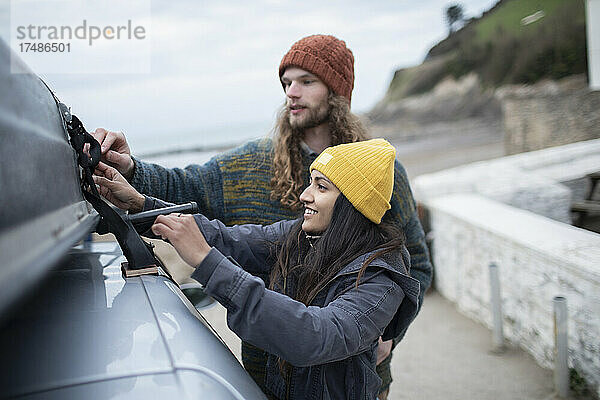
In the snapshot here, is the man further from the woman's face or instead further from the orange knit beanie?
the woman's face

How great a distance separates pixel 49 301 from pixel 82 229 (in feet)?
0.69

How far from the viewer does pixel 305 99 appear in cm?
267

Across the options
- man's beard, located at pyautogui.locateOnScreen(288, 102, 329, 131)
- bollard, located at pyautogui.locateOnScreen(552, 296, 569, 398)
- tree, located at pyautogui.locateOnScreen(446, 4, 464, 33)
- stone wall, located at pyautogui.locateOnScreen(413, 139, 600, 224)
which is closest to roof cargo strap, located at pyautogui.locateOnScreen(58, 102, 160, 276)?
man's beard, located at pyautogui.locateOnScreen(288, 102, 329, 131)

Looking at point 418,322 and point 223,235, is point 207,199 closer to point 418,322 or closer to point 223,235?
point 223,235

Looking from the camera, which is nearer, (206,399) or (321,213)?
(206,399)

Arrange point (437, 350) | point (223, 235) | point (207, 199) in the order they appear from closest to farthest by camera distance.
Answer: point (223, 235)
point (207, 199)
point (437, 350)

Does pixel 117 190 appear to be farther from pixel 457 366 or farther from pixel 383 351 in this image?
pixel 457 366

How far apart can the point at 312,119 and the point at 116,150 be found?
2.88ft

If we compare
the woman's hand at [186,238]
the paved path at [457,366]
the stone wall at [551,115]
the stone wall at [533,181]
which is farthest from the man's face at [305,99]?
the stone wall at [551,115]

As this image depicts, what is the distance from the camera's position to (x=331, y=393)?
171 centimetres

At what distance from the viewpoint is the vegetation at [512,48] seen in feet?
30.1

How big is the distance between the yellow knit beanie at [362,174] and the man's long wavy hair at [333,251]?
0.04 m

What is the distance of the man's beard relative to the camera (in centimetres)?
261

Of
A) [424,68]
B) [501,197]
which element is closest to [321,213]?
[501,197]
